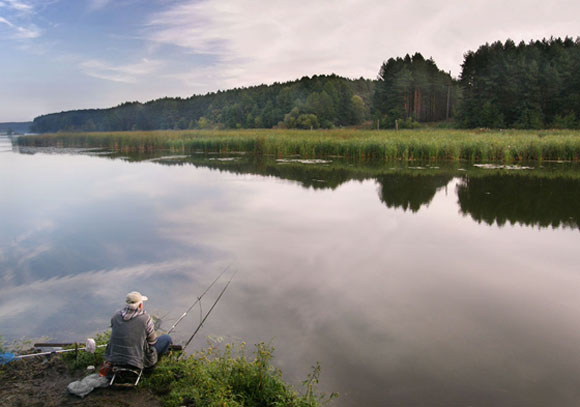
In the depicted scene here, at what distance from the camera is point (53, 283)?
7.03 metres

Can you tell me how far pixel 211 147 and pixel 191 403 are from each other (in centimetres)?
3364

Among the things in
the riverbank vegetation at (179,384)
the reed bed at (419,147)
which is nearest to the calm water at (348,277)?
the riverbank vegetation at (179,384)

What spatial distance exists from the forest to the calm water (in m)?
35.4

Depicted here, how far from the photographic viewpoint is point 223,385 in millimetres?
3691

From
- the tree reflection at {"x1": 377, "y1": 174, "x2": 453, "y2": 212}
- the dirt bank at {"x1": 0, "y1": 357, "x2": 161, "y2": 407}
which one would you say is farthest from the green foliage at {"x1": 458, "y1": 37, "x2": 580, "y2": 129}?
the dirt bank at {"x1": 0, "y1": 357, "x2": 161, "y2": 407}

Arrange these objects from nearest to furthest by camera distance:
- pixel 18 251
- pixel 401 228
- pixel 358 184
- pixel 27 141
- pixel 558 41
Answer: pixel 18 251, pixel 401 228, pixel 358 184, pixel 27 141, pixel 558 41

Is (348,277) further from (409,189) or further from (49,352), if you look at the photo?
(409,189)

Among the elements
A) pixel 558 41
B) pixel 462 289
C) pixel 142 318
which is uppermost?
pixel 558 41

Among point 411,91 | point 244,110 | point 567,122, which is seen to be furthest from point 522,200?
point 244,110

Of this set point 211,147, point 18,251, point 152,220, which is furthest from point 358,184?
point 211,147

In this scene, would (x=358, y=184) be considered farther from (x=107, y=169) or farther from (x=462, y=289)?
(x=107, y=169)

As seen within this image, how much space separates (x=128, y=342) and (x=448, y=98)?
63.5 meters

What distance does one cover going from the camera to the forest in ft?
148

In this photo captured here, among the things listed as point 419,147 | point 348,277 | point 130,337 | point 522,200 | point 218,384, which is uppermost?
point 419,147
